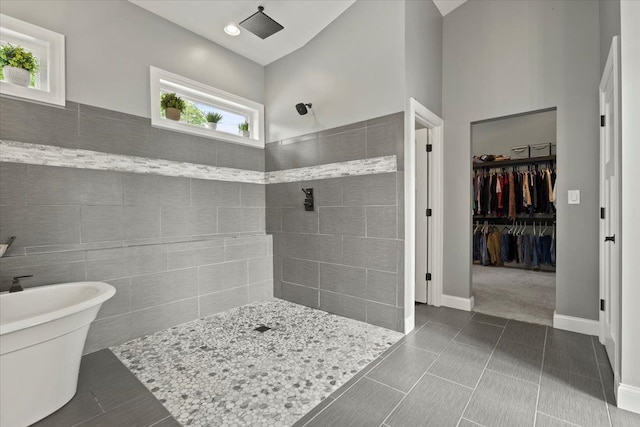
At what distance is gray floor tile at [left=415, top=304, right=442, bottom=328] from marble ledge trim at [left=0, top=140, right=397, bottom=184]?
5.16 feet

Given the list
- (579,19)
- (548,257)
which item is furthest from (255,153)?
(548,257)

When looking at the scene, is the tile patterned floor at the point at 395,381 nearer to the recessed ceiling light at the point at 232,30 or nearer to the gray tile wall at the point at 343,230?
the gray tile wall at the point at 343,230

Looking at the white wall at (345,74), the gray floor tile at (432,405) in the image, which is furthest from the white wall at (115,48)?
the gray floor tile at (432,405)

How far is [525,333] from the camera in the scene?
2672mm

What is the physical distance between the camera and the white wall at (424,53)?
273 centimetres

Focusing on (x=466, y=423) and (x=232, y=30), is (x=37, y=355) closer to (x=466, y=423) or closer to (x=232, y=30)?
(x=466, y=423)

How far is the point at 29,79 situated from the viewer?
2.13m

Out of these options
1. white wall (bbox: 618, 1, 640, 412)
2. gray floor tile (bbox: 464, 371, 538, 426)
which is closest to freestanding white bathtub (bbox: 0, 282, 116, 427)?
gray floor tile (bbox: 464, 371, 538, 426)

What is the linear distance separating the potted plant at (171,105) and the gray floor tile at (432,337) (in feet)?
10.1

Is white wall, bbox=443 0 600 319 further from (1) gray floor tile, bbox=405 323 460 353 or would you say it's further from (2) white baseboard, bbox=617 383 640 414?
(2) white baseboard, bbox=617 383 640 414

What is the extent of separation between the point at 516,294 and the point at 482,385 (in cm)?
260

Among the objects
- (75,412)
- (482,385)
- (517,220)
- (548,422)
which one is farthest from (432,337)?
(517,220)

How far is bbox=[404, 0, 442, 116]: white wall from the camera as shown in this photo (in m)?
2.73

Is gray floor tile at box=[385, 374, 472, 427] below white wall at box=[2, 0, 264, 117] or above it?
below
